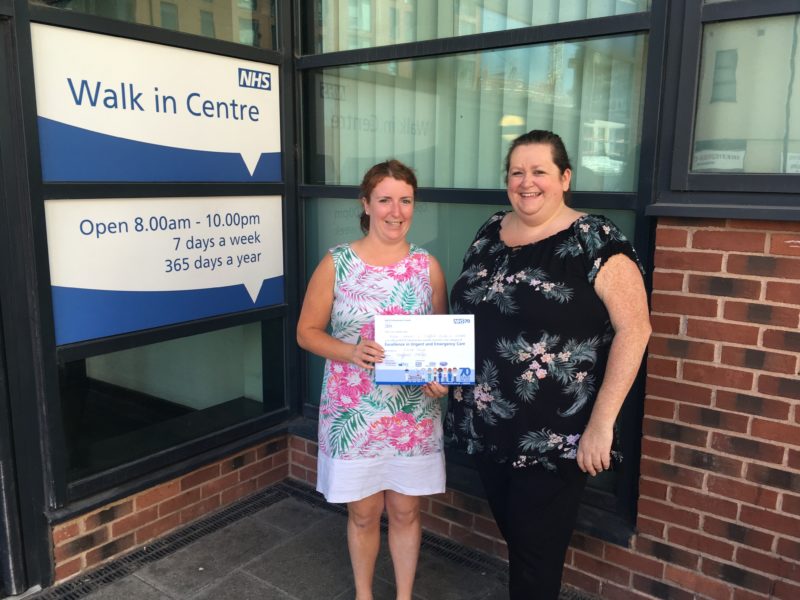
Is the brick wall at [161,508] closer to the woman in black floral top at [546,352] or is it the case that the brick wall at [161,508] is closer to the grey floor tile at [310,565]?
the grey floor tile at [310,565]

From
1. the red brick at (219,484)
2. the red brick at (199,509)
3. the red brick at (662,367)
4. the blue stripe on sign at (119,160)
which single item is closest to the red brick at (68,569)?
the red brick at (199,509)

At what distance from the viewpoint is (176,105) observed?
10.3 ft

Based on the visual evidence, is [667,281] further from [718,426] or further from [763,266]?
[718,426]

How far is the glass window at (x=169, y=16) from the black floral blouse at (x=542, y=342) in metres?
1.96

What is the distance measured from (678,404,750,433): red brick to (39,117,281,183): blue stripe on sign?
2.38m

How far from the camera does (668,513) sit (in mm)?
2641

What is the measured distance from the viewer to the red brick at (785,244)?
2.24m

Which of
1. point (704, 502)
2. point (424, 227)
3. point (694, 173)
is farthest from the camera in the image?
point (424, 227)

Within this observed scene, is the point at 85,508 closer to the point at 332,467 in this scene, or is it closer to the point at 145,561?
the point at 145,561

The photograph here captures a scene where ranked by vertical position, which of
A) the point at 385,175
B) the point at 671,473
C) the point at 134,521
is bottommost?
the point at 134,521

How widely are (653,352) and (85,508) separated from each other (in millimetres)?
2523

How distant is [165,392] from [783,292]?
113 inches

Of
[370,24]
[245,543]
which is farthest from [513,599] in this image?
[370,24]

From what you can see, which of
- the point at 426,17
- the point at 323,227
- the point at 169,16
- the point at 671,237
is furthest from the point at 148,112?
the point at 671,237
